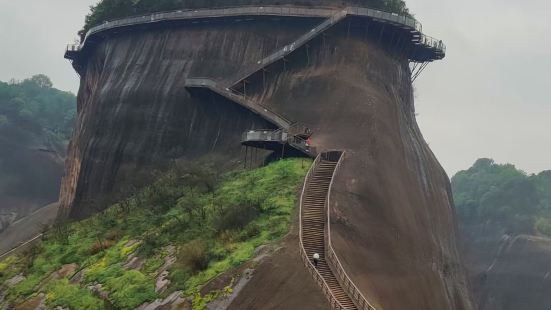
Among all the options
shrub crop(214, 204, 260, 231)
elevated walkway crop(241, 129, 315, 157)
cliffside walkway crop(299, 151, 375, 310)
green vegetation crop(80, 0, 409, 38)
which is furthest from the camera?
green vegetation crop(80, 0, 409, 38)

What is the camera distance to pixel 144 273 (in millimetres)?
30266

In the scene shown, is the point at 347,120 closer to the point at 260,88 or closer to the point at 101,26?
the point at 260,88

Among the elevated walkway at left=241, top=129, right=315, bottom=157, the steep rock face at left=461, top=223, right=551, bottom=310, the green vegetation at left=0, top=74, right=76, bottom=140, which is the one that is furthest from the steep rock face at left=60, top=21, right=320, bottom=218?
the green vegetation at left=0, top=74, right=76, bottom=140

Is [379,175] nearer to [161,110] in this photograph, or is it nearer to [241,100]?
[241,100]

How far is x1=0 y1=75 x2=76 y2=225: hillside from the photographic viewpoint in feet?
337

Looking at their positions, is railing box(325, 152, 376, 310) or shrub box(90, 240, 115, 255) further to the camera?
shrub box(90, 240, 115, 255)

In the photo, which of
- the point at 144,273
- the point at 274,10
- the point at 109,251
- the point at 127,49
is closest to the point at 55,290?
the point at 109,251

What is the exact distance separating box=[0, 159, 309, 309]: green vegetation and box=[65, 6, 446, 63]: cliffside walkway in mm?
A: 18474

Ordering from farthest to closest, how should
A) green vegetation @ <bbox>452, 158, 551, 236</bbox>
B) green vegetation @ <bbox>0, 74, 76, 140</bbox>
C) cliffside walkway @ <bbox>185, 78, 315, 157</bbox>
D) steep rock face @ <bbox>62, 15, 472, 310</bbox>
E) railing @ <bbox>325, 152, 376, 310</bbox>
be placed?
green vegetation @ <bbox>0, 74, 76, 140</bbox> → green vegetation @ <bbox>452, 158, 551, 236</bbox> → cliffside walkway @ <bbox>185, 78, 315, 157</bbox> → steep rock face @ <bbox>62, 15, 472, 310</bbox> → railing @ <bbox>325, 152, 376, 310</bbox>

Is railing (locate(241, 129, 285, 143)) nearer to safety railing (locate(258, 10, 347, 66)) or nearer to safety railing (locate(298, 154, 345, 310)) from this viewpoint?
safety railing (locate(298, 154, 345, 310))

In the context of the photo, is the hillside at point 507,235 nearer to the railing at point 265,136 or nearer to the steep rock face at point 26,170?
the railing at point 265,136

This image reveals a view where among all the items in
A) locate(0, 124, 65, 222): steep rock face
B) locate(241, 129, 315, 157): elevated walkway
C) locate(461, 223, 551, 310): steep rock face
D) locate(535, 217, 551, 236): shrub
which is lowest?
locate(461, 223, 551, 310): steep rock face

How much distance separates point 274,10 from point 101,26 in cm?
2175

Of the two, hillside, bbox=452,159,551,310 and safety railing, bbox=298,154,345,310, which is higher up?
safety railing, bbox=298,154,345,310
